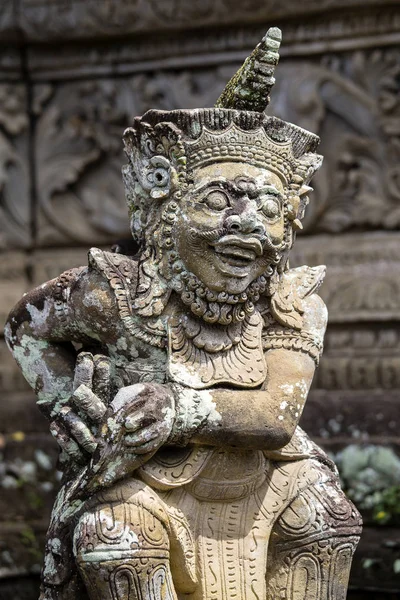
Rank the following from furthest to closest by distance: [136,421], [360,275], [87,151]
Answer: [87,151] → [360,275] → [136,421]

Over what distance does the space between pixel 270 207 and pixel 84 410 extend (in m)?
0.86

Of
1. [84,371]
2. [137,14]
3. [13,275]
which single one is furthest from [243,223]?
[13,275]

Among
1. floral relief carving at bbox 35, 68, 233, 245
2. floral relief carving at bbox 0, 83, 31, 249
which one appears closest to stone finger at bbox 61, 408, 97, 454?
floral relief carving at bbox 35, 68, 233, 245

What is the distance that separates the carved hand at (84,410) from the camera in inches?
146

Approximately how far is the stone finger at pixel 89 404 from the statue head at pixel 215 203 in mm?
313

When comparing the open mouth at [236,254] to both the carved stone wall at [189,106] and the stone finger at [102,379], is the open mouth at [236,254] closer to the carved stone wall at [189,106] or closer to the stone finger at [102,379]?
the stone finger at [102,379]

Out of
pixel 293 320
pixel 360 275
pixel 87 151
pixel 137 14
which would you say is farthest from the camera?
pixel 87 151

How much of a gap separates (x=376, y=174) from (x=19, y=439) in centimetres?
255

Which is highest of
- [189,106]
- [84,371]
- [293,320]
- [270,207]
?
[189,106]

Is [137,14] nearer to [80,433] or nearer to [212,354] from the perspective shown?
[212,354]

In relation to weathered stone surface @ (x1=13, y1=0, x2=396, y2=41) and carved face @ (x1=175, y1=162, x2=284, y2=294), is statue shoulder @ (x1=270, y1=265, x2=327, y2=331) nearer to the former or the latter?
carved face @ (x1=175, y1=162, x2=284, y2=294)

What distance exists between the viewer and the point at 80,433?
3709mm

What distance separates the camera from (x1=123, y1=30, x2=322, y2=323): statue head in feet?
12.3

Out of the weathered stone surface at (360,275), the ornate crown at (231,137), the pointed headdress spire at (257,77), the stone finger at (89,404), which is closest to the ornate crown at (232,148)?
the ornate crown at (231,137)
